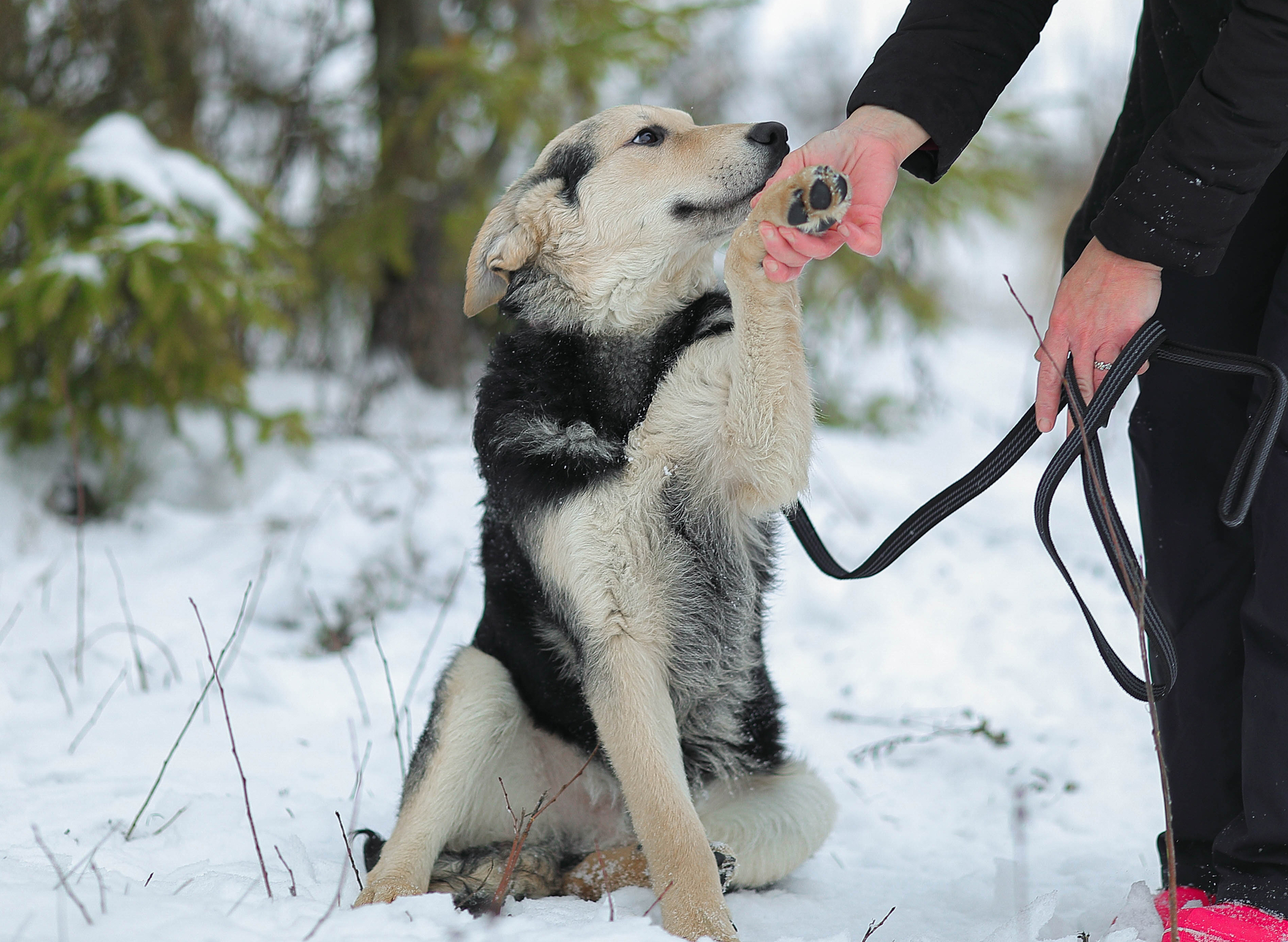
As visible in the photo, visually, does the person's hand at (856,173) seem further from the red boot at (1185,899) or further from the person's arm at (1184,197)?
the red boot at (1185,899)

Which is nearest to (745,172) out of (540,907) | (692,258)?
(692,258)

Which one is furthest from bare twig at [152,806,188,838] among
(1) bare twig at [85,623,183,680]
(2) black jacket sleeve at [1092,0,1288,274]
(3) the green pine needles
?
(3) the green pine needles

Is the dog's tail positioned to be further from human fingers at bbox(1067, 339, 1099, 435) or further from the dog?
human fingers at bbox(1067, 339, 1099, 435)

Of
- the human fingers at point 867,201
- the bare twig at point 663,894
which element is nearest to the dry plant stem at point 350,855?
the bare twig at point 663,894

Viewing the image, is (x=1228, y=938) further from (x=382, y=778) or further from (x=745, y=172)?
(x=382, y=778)

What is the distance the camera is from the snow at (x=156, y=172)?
205 inches

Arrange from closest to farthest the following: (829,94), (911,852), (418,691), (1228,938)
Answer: (1228,938), (911,852), (418,691), (829,94)

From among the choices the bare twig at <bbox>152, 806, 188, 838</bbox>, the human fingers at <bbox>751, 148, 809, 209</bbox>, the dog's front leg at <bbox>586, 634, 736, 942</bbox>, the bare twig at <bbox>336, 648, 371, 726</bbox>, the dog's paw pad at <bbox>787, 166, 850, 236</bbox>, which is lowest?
the bare twig at <bbox>336, 648, 371, 726</bbox>

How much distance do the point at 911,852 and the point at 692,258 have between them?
6.32 ft

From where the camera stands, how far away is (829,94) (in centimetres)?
1067

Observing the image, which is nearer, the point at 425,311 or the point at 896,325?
the point at 425,311

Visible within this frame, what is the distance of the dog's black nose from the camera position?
8.45 ft

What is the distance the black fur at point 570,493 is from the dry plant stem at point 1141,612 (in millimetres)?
822

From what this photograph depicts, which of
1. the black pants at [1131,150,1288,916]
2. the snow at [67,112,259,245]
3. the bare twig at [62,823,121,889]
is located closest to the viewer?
the bare twig at [62,823,121,889]
